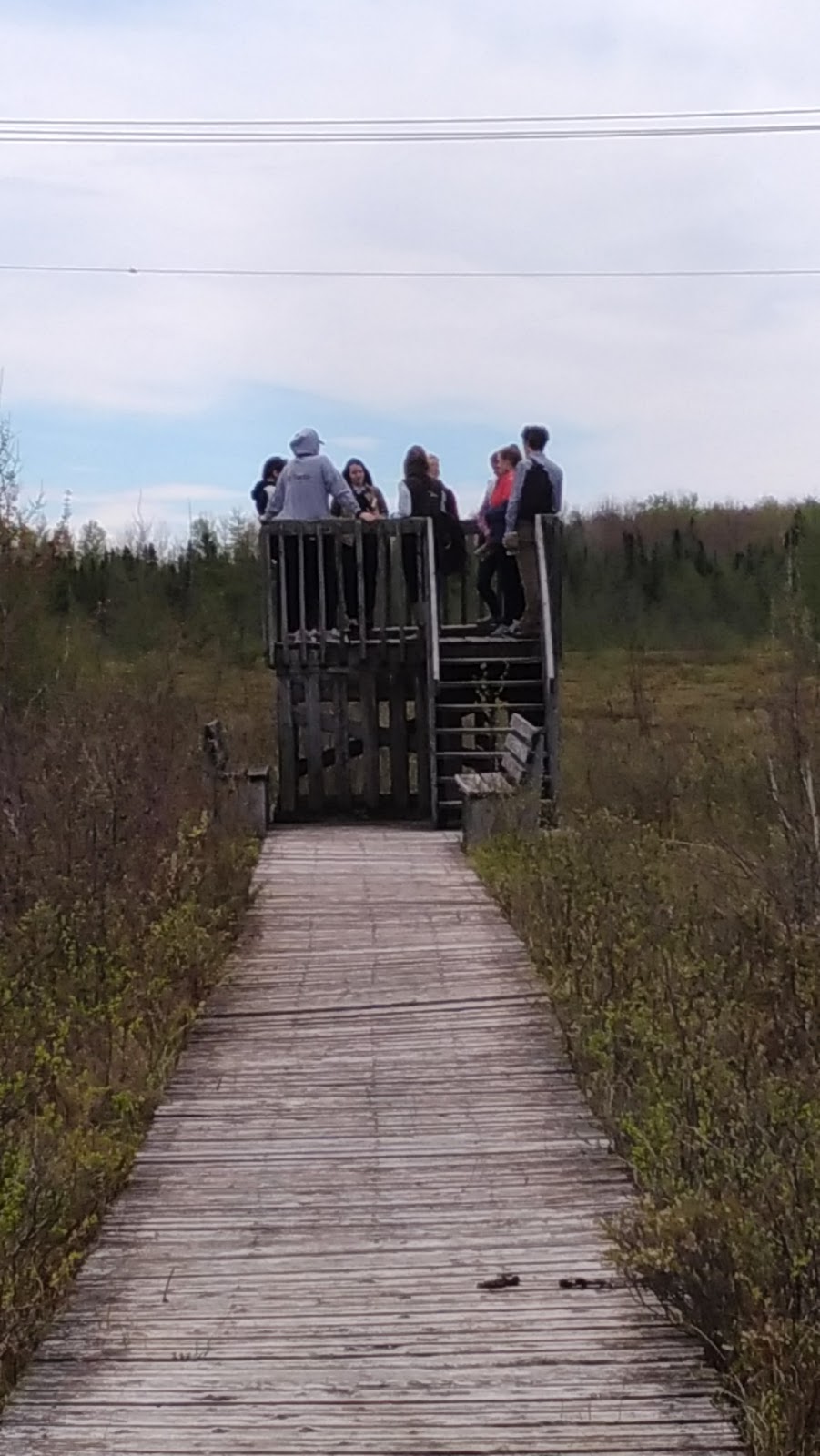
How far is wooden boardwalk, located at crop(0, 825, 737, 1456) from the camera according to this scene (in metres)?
4.05

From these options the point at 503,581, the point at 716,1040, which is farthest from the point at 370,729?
the point at 716,1040

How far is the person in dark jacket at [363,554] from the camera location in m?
15.2

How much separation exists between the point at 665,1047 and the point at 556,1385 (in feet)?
6.83

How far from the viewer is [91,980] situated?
25.5 ft

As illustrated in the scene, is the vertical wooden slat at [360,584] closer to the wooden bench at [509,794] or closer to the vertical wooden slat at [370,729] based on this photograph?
the vertical wooden slat at [370,729]

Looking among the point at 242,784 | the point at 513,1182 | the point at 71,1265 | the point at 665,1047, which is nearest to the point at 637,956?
the point at 665,1047

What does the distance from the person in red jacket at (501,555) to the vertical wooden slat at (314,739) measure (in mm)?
1662

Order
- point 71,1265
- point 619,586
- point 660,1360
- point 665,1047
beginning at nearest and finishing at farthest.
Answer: point 660,1360 < point 71,1265 < point 665,1047 < point 619,586

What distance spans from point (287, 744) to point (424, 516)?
7.02ft

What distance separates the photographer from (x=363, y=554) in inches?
595

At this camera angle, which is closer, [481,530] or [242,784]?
[242,784]

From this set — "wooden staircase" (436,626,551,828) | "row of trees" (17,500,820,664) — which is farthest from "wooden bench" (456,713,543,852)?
"row of trees" (17,500,820,664)

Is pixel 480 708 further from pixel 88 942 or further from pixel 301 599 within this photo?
pixel 88 942

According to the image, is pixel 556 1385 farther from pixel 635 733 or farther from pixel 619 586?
pixel 619 586
